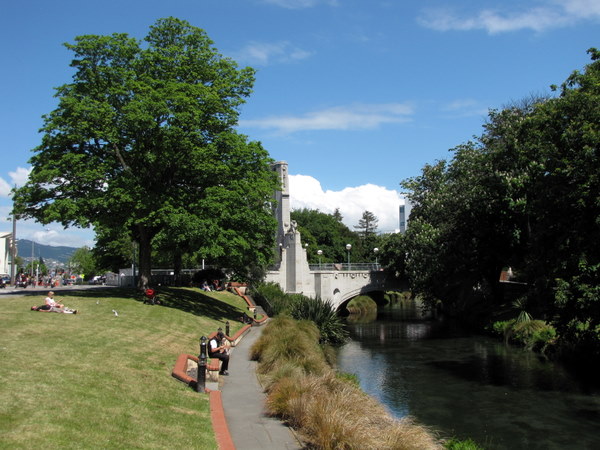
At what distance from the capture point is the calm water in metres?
16.6

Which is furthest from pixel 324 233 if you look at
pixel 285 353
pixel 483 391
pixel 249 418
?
pixel 249 418

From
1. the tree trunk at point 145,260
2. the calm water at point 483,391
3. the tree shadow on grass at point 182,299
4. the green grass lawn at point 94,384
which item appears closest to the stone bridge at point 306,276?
the tree shadow on grass at point 182,299

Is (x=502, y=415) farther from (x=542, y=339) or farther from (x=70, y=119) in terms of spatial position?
(x=70, y=119)

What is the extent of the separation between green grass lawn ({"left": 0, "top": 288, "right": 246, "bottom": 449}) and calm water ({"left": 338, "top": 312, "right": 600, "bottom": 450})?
8.36 metres

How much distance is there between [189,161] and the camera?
29.9 m

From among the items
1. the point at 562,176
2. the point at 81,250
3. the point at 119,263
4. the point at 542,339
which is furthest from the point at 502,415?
the point at 81,250

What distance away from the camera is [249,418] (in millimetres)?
12281

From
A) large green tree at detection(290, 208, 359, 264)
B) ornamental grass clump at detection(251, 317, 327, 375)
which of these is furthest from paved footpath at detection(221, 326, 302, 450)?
large green tree at detection(290, 208, 359, 264)

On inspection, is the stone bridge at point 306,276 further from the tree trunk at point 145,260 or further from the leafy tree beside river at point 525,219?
the tree trunk at point 145,260

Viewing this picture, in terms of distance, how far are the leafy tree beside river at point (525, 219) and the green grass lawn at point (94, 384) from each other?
15.2 m

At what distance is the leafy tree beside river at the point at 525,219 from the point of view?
69.9 feet

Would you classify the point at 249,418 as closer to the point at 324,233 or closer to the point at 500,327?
the point at 500,327

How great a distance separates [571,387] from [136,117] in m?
22.9

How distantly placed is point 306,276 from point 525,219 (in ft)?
68.7
